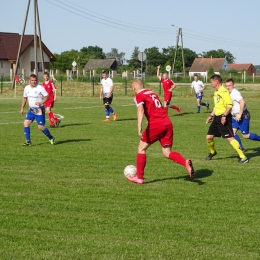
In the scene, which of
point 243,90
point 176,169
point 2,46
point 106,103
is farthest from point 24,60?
point 176,169

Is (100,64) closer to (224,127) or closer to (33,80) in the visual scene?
(33,80)

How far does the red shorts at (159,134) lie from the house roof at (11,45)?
244 feet

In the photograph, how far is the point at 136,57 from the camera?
140125mm

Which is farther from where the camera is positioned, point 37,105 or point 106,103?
point 106,103

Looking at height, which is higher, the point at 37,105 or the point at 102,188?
the point at 37,105

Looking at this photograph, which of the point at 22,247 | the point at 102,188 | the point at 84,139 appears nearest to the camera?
the point at 22,247

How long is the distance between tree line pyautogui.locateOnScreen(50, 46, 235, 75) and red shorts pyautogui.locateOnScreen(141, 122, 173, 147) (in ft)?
269

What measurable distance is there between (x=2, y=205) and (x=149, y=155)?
569cm

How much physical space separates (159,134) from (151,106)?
1.59ft

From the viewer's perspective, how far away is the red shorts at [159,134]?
9.38 meters

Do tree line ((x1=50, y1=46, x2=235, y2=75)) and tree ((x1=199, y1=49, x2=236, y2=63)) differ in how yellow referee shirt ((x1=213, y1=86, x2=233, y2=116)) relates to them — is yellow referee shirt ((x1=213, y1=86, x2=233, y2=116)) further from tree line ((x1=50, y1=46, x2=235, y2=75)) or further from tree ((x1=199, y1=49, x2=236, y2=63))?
tree ((x1=199, y1=49, x2=236, y2=63))

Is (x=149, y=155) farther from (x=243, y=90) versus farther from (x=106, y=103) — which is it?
(x=243, y=90)

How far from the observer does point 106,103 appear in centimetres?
2220

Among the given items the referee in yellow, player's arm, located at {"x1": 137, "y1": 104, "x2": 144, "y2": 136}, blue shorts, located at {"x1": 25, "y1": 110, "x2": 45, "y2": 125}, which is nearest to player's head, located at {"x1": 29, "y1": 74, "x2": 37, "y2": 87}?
blue shorts, located at {"x1": 25, "y1": 110, "x2": 45, "y2": 125}
